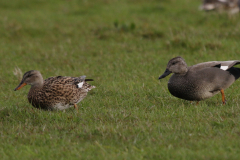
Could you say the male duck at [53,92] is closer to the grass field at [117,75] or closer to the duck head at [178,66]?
the grass field at [117,75]

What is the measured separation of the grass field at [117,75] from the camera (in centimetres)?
416

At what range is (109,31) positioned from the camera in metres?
11.0

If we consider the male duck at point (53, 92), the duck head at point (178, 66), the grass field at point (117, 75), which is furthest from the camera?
the duck head at point (178, 66)

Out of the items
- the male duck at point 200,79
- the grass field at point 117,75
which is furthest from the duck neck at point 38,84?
the male duck at point 200,79

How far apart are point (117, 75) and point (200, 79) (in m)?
2.53

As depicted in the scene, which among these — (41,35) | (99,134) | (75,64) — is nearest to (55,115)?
(99,134)

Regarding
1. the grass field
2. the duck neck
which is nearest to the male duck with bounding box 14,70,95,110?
the duck neck

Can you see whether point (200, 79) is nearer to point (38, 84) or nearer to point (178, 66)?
point (178, 66)

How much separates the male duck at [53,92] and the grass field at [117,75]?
7.3 inches

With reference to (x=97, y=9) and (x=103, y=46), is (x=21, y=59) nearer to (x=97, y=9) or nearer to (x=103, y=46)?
(x=103, y=46)

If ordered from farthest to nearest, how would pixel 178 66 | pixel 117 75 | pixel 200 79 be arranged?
pixel 117 75
pixel 178 66
pixel 200 79

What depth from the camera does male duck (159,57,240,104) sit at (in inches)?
218

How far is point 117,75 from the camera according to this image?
7.74 metres

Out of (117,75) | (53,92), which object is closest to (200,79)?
(53,92)
